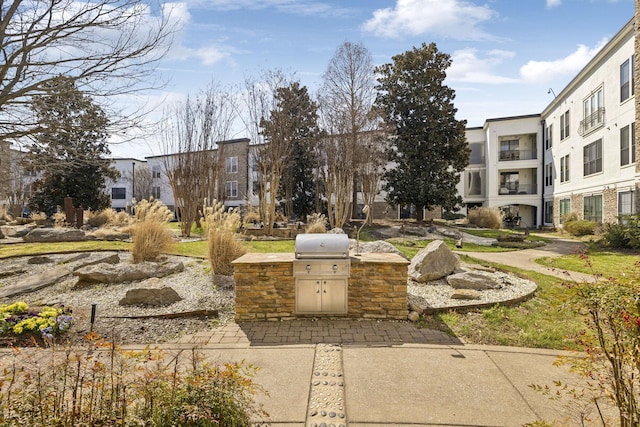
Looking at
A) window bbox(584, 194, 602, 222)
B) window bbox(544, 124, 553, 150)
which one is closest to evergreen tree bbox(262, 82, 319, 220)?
window bbox(584, 194, 602, 222)

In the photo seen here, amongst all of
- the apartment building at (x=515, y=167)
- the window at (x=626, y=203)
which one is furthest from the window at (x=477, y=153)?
the window at (x=626, y=203)

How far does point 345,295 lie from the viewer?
5.17 m

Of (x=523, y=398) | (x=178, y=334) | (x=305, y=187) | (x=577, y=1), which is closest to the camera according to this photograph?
(x=523, y=398)

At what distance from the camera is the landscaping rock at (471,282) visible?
6.67 m

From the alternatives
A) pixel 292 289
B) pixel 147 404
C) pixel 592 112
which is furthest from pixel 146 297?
pixel 592 112

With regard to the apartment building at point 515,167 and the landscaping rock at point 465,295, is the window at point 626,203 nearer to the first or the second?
the apartment building at point 515,167

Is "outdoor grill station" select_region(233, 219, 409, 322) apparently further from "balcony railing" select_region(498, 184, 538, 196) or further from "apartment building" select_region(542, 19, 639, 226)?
"balcony railing" select_region(498, 184, 538, 196)

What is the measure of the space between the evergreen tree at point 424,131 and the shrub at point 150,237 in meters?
16.4

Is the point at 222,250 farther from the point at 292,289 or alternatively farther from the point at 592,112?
the point at 592,112

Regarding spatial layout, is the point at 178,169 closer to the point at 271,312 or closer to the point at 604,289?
the point at 271,312

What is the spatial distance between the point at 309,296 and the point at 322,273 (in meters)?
0.44

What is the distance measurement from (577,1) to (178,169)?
17.8m

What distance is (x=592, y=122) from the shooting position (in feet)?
61.7

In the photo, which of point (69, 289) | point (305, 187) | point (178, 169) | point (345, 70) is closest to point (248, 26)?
point (69, 289)
